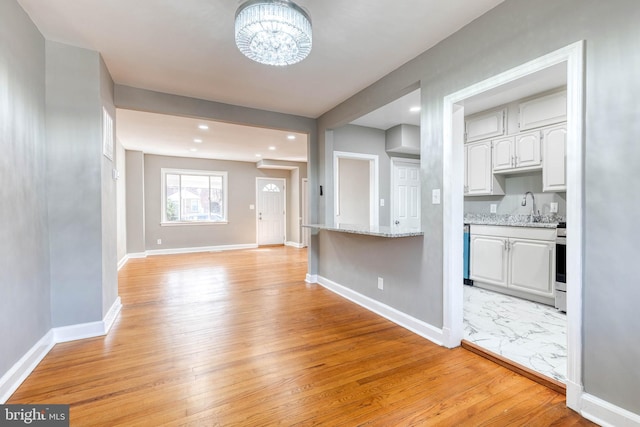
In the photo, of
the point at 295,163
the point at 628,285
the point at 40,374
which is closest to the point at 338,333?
the point at 628,285

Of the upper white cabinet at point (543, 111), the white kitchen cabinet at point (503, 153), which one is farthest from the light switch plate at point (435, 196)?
the upper white cabinet at point (543, 111)

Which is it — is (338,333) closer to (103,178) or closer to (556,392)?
(556,392)

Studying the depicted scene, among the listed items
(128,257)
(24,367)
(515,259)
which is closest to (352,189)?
(515,259)

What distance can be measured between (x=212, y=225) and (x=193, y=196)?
0.91m

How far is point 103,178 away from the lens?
262cm

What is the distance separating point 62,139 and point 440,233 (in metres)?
3.24

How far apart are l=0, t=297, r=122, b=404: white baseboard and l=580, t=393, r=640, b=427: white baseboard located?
323cm

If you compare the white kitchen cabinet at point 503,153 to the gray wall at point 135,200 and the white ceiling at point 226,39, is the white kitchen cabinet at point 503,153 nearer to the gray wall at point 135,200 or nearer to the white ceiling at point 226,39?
the white ceiling at point 226,39

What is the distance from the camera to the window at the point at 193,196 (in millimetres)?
7285

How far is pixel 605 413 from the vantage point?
57.1 inches

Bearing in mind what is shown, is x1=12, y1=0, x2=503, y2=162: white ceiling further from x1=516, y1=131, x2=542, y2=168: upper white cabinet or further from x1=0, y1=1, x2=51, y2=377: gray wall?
x1=516, y1=131, x2=542, y2=168: upper white cabinet

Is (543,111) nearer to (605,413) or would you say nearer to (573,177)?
(573,177)

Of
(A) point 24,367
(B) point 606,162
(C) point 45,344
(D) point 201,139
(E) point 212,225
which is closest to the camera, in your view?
(B) point 606,162

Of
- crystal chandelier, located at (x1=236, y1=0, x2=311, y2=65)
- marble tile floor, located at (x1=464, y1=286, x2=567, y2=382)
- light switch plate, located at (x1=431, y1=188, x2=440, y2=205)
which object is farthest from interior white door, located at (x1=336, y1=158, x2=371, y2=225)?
crystal chandelier, located at (x1=236, y1=0, x2=311, y2=65)
